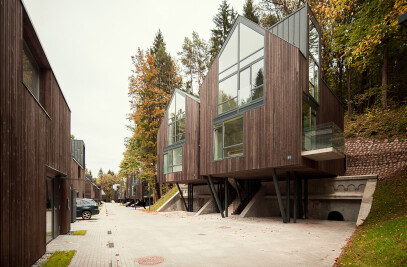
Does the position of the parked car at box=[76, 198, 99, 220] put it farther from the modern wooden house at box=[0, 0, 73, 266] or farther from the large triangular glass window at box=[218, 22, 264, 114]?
the large triangular glass window at box=[218, 22, 264, 114]

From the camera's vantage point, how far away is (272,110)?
1492 centimetres

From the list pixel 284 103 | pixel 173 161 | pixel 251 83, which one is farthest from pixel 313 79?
pixel 173 161

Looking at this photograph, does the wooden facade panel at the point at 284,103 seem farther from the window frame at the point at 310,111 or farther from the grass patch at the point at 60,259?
the grass patch at the point at 60,259

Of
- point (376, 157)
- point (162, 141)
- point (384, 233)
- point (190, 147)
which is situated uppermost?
point (162, 141)

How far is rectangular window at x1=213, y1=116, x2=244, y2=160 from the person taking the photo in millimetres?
17031

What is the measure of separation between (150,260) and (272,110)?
32.6 ft

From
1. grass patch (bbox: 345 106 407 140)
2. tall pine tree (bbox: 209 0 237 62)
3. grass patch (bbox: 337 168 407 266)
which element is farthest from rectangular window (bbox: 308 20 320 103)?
tall pine tree (bbox: 209 0 237 62)

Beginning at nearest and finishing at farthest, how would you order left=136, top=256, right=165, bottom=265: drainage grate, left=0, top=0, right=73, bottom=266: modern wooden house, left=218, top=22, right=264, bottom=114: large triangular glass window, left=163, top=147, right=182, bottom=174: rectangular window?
left=0, top=0, right=73, bottom=266: modern wooden house
left=136, top=256, right=165, bottom=265: drainage grate
left=218, top=22, right=264, bottom=114: large triangular glass window
left=163, top=147, right=182, bottom=174: rectangular window

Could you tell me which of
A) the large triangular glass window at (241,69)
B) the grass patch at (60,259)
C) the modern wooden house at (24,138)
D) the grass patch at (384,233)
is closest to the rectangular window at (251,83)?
the large triangular glass window at (241,69)

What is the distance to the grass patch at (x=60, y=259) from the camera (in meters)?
7.16

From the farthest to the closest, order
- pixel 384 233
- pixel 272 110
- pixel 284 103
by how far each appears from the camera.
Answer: pixel 272 110
pixel 284 103
pixel 384 233

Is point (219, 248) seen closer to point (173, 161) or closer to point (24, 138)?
point (24, 138)

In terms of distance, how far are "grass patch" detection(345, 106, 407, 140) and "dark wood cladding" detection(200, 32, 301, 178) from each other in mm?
9107

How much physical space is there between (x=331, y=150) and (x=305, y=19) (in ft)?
25.0
